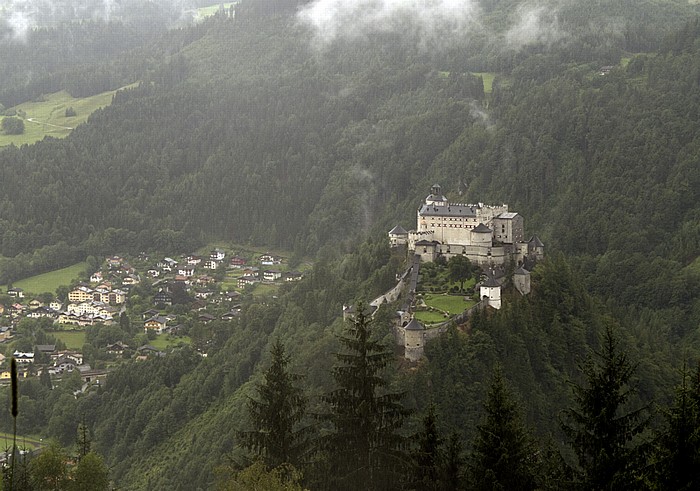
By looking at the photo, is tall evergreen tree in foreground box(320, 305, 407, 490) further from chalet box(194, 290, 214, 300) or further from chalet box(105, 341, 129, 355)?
chalet box(194, 290, 214, 300)

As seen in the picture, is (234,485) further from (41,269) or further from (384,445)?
(41,269)

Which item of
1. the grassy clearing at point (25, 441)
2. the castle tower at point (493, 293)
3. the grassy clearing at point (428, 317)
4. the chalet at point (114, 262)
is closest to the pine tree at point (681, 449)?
the grassy clearing at point (428, 317)

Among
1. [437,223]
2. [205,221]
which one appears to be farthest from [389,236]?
[205,221]

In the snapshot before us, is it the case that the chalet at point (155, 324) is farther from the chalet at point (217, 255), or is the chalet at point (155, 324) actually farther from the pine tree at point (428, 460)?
the pine tree at point (428, 460)

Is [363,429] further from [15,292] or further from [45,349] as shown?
[15,292]

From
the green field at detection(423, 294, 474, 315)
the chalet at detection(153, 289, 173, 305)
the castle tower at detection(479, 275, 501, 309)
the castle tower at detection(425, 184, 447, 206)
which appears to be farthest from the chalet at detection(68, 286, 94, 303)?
the castle tower at detection(479, 275, 501, 309)

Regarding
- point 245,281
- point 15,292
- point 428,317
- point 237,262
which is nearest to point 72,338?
point 15,292
